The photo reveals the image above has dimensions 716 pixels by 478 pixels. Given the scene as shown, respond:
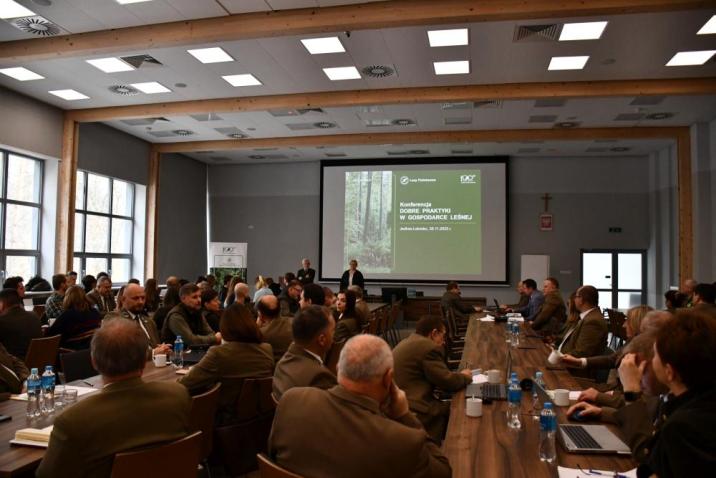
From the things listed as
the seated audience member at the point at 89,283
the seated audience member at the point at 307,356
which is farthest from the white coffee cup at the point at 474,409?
the seated audience member at the point at 89,283

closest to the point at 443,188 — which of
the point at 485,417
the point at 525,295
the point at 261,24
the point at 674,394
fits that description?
the point at 525,295

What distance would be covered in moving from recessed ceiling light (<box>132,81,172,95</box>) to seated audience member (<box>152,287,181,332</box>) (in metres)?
4.07

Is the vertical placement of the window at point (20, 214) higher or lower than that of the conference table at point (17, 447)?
higher

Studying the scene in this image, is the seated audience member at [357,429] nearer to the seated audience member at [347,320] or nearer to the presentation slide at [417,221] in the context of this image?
the seated audience member at [347,320]

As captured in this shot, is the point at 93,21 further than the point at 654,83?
No


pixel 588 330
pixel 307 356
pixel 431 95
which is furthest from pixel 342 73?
pixel 307 356

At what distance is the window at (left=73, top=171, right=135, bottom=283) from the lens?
1176cm

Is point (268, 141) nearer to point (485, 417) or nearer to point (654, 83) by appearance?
point (654, 83)

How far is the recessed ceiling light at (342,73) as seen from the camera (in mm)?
8250

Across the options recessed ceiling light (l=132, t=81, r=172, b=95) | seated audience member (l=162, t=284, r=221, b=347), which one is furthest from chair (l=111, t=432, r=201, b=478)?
recessed ceiling light (l=132, t=81, r=172, b=95)

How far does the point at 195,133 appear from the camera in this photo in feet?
40.9

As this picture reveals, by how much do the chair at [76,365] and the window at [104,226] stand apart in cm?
863

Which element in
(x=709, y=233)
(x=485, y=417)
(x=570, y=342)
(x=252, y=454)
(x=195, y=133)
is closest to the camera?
(x=485, y=417)

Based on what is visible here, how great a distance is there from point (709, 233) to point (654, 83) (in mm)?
3960
